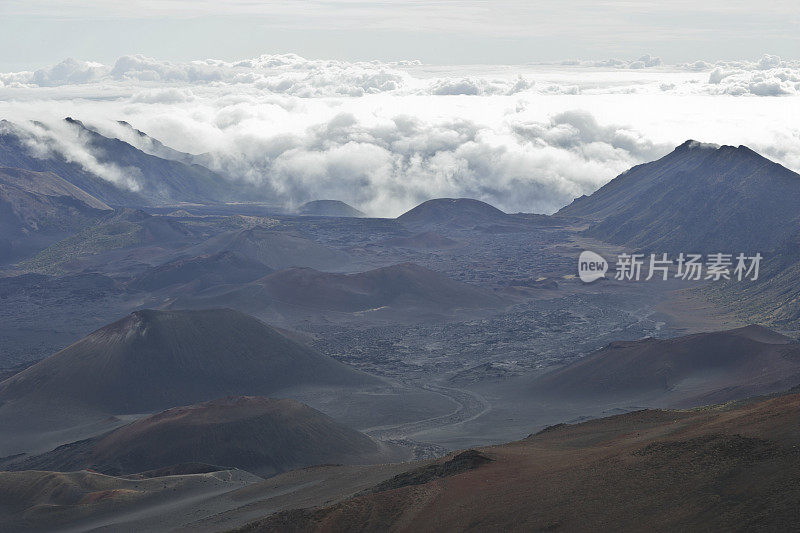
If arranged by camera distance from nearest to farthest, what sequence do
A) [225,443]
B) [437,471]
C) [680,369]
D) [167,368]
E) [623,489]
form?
1. [623,489]
2. [437,471]
3. [225,443]
4. [680,369]
5. [167,368]

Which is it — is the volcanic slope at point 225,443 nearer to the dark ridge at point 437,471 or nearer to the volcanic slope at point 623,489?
the dark ridge at point 437,471

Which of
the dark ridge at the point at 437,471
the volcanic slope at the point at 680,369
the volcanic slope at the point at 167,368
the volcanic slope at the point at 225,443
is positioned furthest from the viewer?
the volcanic slope at the point at 167,368

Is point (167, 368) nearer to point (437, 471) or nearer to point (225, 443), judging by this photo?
point (225, 443)

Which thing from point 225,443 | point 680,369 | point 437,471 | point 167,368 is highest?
point 437,471

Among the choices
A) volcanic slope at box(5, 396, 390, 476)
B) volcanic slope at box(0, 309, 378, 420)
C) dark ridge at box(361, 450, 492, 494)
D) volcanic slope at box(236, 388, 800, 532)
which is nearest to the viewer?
volcanic slope at box(236, 388, 800, 532)

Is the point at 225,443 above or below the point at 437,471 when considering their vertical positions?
below

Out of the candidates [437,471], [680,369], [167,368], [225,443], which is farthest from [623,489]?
[167,368]

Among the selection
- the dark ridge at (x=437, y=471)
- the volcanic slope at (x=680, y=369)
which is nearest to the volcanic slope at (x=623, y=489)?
the dark ridge at (x=437, y=471)

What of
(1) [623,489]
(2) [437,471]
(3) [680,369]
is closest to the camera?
(1) [623,489]

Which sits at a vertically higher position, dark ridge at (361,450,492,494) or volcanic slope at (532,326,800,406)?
dark ridge at (361,450,492,494)

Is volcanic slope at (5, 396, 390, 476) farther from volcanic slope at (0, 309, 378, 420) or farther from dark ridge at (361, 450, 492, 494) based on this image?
dark ridge at (361, 450, 492, 494)

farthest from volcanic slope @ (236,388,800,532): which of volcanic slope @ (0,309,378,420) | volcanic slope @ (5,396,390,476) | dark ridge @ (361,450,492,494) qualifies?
volcanic slope @ (0,309,378,420)

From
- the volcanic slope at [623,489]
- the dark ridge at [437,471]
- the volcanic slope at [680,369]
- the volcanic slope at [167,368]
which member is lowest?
the volcanic slope at [167,368]
